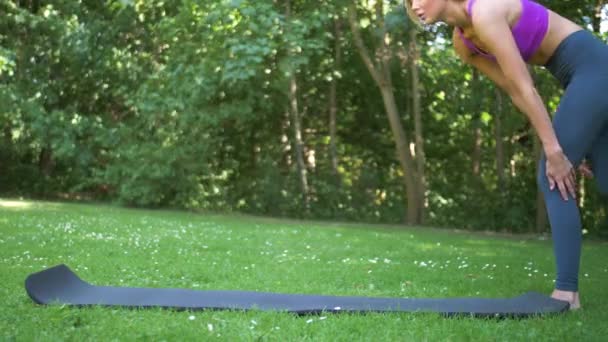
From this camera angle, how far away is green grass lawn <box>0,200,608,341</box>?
10.2 feet

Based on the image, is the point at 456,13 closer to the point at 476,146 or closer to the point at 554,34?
the point at 554,34

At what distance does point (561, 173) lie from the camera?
11.6 feet

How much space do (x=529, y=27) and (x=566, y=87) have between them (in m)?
0.41

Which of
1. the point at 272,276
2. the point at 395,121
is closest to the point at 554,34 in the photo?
the point at 272,276

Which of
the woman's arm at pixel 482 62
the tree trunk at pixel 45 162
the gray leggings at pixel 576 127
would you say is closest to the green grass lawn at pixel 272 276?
the gray leggings at pixel 576 127

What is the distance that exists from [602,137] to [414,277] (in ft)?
6.30

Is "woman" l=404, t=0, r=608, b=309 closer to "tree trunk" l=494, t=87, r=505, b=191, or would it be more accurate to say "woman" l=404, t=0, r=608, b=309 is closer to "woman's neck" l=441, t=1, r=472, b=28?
"woman's neck" l=441, t=1, r=472, b=28

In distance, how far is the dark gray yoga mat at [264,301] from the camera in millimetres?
3521

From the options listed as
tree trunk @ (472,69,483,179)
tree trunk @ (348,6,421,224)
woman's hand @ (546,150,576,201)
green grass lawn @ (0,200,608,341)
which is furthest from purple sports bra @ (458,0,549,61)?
tree trunk @ (472,69,483,179)

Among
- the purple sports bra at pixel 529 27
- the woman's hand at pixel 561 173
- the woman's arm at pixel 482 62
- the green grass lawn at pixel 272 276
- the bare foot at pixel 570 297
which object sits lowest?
the green grass lawn at pixel 272 276

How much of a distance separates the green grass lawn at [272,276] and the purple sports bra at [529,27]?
1422 millimetres

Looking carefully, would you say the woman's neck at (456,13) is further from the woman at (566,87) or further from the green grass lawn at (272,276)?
the green grass lawn at (272,276)

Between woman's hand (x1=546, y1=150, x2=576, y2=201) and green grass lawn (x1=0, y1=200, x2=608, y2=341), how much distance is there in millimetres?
642

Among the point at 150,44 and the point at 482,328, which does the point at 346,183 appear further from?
the point at 482,328
